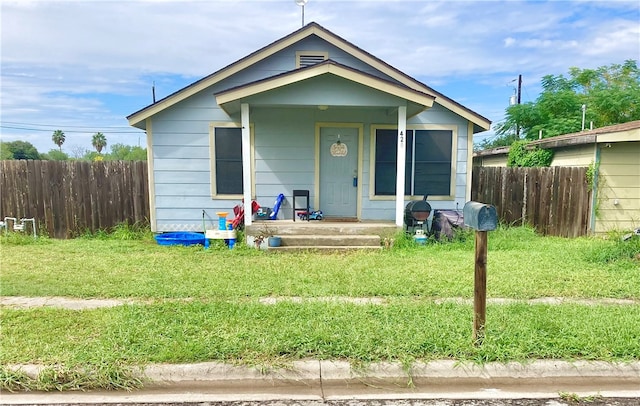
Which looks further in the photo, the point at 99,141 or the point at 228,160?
the point at 99,141

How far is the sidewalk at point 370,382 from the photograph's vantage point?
108 inches

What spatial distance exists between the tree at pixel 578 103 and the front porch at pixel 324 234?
1689 cm

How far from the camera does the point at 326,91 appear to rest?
7.10 m

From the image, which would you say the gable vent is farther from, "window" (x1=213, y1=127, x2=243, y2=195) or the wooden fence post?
the wooden fence post

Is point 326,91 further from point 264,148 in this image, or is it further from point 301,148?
point 264,148

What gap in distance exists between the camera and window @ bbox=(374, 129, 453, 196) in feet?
28.8

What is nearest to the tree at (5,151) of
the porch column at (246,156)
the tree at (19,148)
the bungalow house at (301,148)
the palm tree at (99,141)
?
the tree at (19,148)

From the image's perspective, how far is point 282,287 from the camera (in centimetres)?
482

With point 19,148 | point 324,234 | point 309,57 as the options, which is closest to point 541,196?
point 324,234

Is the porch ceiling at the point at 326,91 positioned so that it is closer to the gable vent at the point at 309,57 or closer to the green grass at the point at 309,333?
the gable vent at the point at 309,57

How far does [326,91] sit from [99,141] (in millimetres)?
59892

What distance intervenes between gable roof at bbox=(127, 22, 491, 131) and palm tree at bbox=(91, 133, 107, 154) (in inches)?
2201

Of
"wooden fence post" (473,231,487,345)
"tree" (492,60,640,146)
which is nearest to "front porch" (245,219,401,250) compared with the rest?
"wooden fence post" (473,231,487,345)

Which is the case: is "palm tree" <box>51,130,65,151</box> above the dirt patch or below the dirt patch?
above
